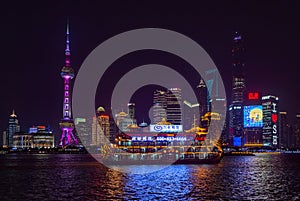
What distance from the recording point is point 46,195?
4691cm

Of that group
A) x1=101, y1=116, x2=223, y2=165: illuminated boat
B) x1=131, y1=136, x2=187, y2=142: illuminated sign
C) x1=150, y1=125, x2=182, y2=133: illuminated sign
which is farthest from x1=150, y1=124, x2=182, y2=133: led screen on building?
x1=131, y1=136, x2=187, y2=142: illuminated sign

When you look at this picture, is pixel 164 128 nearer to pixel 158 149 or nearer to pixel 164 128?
pixel 164 128

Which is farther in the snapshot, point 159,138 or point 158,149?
point 158,149

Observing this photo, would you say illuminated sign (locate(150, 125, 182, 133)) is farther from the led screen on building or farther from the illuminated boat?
the illuminated boat

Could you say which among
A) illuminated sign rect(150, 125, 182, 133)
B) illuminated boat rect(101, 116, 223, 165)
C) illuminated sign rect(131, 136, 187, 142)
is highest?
illuminated sign rect(150, 125, 182, 133)

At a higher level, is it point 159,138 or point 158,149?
point 159,138

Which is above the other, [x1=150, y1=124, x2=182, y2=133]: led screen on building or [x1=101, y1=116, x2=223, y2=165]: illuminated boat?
[x1=150, y1=124, x2=182, y2=133]: led screen on building

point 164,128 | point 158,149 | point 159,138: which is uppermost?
point 164,128

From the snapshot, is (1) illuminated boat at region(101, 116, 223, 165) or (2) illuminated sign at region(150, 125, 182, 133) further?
(2) illuminated sign at region(150, 125, 182, 133)

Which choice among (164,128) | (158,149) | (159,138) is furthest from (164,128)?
(158,149)

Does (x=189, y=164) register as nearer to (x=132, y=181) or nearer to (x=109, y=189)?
(x=132, y=181)

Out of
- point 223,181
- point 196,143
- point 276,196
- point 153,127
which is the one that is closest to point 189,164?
point 196,143

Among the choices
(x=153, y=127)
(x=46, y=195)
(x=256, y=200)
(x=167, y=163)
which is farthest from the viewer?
(x=153, y=127)

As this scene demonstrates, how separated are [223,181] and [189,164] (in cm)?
4331
